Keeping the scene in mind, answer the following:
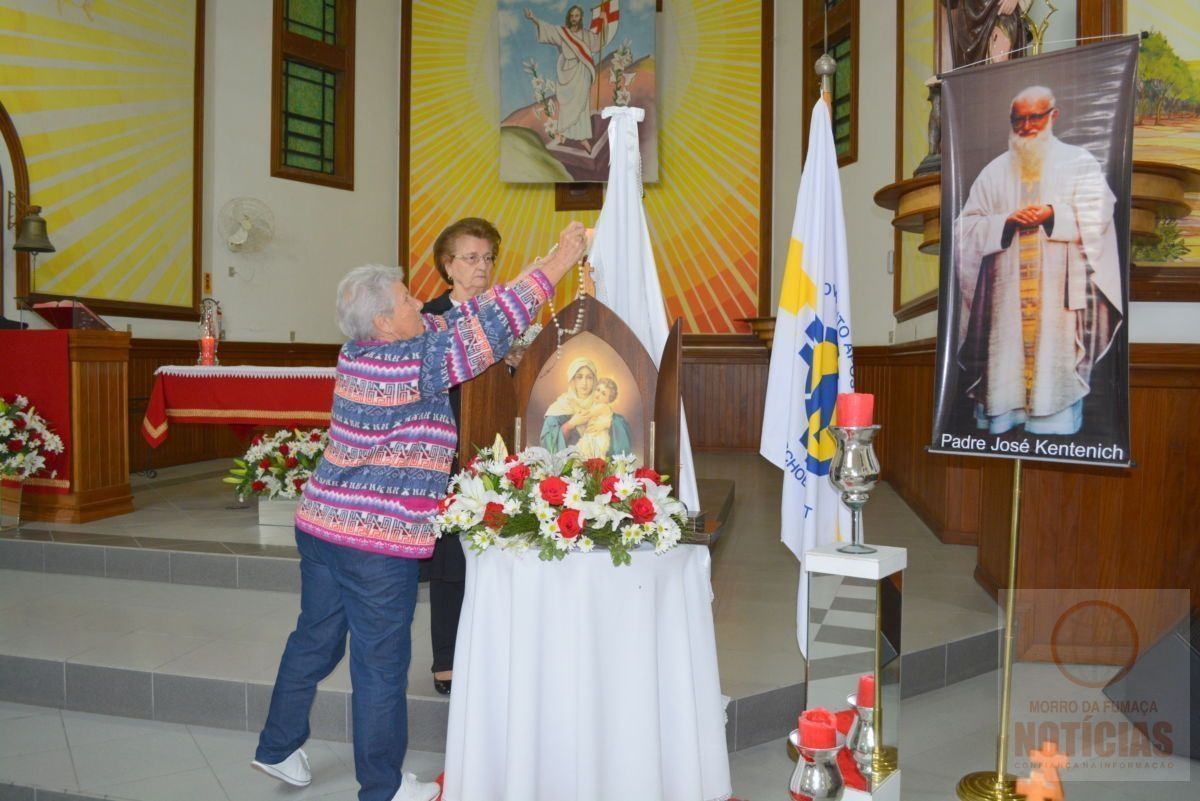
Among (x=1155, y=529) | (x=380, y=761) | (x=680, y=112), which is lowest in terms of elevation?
(x=380, y=761)

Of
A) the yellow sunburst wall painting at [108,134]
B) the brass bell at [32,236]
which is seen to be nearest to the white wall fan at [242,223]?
the yellow sunburst wall painting at [108,134]

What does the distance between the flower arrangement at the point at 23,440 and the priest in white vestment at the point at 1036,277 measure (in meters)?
4.89

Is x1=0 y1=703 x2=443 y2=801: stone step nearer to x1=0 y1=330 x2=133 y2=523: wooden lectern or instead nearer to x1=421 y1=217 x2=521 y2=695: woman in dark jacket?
x1=421 y1=217 x2=521 y2=695: woman in dark jacket

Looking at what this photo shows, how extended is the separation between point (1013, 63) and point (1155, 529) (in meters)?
1.98

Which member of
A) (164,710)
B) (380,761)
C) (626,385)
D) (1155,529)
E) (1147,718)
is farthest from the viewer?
(1155,529)

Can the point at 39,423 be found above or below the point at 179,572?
above

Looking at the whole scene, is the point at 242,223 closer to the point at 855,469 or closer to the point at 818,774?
the point at 855,469

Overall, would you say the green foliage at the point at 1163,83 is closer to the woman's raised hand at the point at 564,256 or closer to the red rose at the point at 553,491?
the woman's raised hand at the point at 564,256

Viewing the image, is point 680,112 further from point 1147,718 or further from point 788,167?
point 1147,718

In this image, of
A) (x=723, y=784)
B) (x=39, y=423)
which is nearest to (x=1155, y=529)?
(x=723, y=784)

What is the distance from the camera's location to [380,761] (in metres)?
2.51

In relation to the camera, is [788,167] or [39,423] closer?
[39,423]

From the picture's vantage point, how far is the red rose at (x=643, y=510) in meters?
2.37

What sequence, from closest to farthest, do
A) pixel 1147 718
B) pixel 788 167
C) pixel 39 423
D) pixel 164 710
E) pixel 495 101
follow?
pixel 1147 718
pixel 164 710
pixel 39 423
pixel 788 167
pixel 495 101
